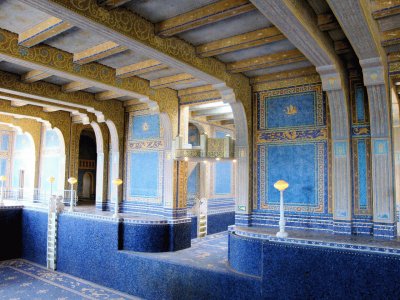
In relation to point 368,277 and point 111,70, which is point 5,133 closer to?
point 111,70

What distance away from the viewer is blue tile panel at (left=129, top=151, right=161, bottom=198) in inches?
320

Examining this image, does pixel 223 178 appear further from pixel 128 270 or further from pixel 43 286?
pixel 43 286

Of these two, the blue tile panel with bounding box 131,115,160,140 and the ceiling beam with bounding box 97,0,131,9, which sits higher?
the ceiling beam with bounding box 97,0,131,9

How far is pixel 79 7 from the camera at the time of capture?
11.5ft

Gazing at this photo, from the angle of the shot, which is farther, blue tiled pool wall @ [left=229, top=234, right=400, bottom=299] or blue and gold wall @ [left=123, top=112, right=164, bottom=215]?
blue and gold wall @ [left=123, top=112, right=164, bottom=215]

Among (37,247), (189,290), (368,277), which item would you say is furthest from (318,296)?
(37,247)

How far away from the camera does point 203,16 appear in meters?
4.00

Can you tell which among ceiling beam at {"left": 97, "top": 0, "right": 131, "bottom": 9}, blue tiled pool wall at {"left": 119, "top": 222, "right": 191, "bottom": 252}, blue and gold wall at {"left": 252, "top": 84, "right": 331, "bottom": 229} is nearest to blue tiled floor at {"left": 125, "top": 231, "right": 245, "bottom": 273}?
blue tiled pool wall at {"left": 119, "top": 222, "right": 191, "bottom": 252}

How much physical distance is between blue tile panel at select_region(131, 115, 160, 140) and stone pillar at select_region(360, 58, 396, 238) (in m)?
4.69

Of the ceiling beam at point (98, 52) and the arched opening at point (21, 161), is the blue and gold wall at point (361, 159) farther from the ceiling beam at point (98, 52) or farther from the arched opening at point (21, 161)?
the arched opening at point (21, 161)

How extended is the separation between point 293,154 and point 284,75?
1.43 meters

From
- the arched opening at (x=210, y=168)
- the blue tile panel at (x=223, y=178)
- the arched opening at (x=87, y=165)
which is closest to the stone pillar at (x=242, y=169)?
the arched opening at (x=210, y=168)

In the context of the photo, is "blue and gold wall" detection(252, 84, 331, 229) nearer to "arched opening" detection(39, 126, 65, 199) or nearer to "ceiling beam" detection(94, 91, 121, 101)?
"ceiling beam" detection(94, 91, 121, 101)

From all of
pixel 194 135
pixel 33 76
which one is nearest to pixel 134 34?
pixel 33 76
